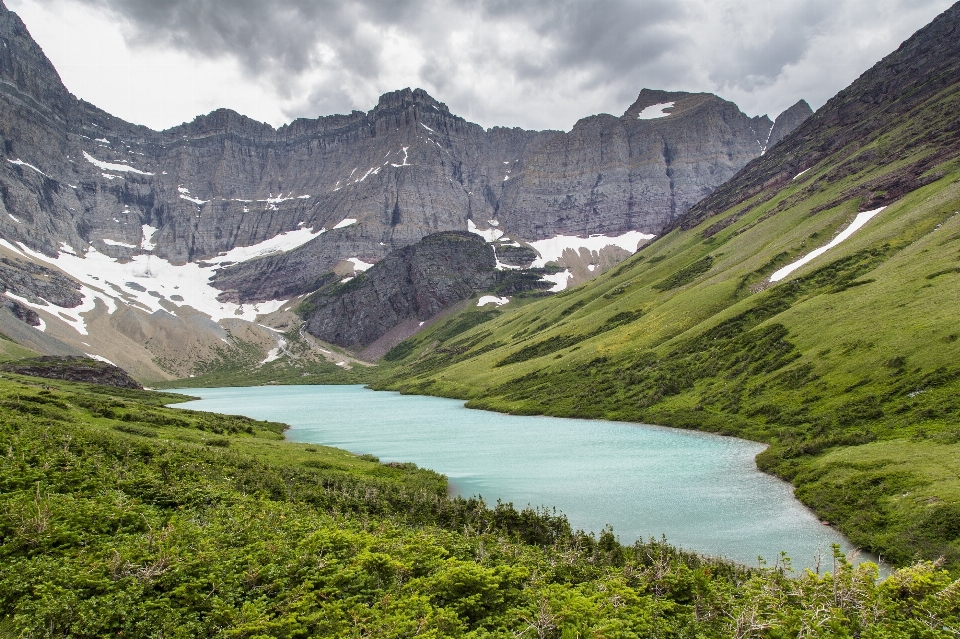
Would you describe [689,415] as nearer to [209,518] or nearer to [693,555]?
[693,555]

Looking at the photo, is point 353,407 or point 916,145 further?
point 916,145

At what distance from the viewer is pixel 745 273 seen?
12438 cm

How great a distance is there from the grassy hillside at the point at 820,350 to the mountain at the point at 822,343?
264mm

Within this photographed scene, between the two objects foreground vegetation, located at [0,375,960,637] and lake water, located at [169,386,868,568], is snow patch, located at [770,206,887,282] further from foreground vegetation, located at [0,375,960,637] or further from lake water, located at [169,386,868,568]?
foreground vegetation, located at [0,375,960,637]

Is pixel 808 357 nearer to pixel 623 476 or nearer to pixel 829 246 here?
pixel 623 476

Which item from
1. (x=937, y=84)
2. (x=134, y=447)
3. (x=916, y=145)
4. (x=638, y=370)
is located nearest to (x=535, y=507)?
(x=134, y=447)

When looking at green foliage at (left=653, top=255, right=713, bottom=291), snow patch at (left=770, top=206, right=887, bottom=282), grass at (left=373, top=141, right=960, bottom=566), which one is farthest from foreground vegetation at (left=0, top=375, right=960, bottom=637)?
green foliage at (left=653, top=255, right=713, bottom=291)

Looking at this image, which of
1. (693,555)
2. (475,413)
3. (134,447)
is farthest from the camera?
(475,413)

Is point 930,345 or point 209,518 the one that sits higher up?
point 930,345

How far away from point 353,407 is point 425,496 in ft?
352

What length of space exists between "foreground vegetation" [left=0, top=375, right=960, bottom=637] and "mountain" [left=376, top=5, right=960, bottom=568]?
52.1 feet

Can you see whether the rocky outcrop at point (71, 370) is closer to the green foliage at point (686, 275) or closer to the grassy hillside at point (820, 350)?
the grassy hillside at point (820, 350)

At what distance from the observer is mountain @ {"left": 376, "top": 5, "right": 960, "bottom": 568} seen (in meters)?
38.4

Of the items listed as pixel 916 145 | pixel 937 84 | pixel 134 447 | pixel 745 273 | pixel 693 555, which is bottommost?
pixel 693 555
